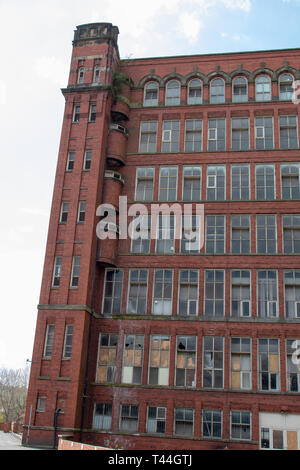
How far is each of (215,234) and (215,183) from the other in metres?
4.39

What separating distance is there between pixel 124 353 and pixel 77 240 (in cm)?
910

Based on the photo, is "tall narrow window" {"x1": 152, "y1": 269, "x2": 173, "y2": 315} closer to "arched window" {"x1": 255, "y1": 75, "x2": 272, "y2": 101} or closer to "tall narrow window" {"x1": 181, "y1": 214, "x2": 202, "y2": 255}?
"tall narrow window" {"x1": 181, "y1": 214, "x2": 202, "y2": 255}

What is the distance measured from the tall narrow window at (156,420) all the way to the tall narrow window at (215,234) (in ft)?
39.3

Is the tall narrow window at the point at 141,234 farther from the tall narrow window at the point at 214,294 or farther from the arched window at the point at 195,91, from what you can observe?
the arched window at the point at 195,91

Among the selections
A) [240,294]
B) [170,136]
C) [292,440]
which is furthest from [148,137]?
[292,440]

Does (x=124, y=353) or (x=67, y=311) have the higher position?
(x=67, y=311)

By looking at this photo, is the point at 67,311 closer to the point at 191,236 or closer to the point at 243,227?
the point at 191,236

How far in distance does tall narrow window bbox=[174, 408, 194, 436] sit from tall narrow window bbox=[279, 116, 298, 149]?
21.7 metres

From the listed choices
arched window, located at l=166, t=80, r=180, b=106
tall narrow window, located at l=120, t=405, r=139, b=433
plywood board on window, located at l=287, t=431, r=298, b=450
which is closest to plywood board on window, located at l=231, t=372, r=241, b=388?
plywood board on window, located at l=287, t=431, r=298, b=450

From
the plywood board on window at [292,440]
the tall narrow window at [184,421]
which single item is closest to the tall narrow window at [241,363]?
the tall narrow window at [184,421]

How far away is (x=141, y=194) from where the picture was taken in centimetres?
4169

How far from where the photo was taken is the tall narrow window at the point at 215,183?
133 feet

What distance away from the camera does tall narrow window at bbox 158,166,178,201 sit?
1619 inches
